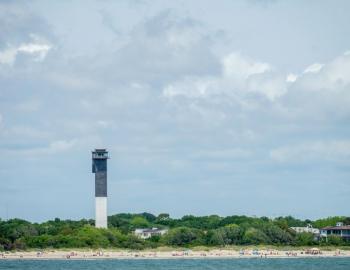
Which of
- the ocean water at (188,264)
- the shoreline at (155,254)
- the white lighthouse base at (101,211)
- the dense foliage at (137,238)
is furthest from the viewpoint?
the dense foliage at (137,238)

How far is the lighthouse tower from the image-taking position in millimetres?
141012

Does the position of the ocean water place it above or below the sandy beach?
below

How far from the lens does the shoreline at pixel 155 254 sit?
134625mm

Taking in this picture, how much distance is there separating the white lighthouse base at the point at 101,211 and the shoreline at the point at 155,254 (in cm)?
469

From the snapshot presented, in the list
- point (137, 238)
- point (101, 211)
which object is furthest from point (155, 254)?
point (137, 238)

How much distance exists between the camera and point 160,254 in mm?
138000

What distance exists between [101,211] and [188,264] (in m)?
17.9

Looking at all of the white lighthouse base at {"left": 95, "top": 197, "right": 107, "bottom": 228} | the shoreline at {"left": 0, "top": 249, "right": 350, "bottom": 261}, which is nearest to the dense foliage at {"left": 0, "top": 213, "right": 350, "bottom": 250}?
the white lighthouse base at {"left": 95, "top": 197, "right": 107, "bottom": 228}

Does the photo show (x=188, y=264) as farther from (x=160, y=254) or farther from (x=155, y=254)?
(x=155, y=254)

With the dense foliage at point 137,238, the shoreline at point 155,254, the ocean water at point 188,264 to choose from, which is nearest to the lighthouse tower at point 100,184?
the dense foliage at point 137,238

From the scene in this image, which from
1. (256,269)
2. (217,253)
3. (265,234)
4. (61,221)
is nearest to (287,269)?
(256,269)

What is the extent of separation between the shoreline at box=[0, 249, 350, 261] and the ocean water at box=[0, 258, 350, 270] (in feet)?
2.32

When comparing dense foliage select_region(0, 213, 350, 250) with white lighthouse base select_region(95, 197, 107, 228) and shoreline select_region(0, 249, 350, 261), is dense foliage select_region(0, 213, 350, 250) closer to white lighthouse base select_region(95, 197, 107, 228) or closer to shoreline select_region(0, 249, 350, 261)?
white lighthouse base select_region(95, 197, 107, 228)

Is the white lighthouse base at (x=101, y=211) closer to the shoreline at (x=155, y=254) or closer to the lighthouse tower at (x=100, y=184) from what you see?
the lighthouse tower at (x=100, y=184)
